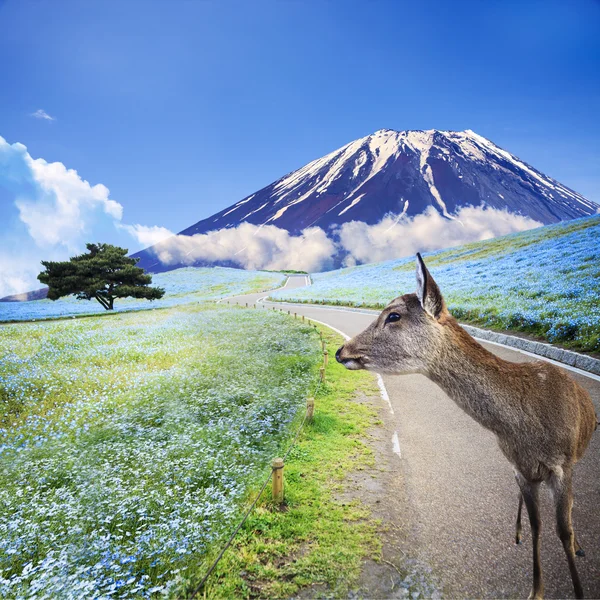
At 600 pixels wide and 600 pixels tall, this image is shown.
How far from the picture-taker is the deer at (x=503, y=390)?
3205mm

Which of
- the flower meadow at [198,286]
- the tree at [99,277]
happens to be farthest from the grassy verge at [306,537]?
the flower meadow at [198,286]

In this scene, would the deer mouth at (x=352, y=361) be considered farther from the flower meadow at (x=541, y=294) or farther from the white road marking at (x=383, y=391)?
the flower meadow at (x=541, y=294)

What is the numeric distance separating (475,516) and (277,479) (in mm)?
2951

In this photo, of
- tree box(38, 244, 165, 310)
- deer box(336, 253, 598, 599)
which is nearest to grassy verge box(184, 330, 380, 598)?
deer box(336, 253, 598, 599)

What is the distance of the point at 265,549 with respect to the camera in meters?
4.60

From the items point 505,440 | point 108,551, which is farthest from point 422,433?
point 108,551

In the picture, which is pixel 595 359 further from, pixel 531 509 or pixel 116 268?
pixel 116 268

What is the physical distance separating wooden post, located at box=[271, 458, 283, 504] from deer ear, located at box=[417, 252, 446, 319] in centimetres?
361

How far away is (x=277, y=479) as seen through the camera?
5.50 m

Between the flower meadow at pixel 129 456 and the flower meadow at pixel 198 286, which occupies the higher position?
the flower meadow at pixel 198 286

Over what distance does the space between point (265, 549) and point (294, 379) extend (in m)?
7.98

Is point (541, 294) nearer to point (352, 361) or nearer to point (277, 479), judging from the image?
point (277, 479)

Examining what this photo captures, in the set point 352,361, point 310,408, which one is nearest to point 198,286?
point 310,408

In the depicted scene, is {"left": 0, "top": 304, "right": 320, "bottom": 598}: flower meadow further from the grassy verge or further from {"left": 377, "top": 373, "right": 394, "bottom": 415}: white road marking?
{"left": 377, "top": 373, "right": 394, "bottom": 415}: white road marking
